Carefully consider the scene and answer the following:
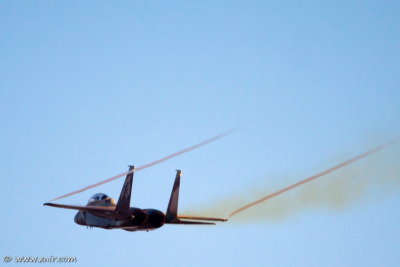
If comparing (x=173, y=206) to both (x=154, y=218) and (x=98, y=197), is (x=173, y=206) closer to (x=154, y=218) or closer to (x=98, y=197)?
(x=154, y=218)

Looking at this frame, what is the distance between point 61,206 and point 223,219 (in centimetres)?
1857

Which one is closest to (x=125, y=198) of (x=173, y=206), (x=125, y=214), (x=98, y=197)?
(x=125, y=214)

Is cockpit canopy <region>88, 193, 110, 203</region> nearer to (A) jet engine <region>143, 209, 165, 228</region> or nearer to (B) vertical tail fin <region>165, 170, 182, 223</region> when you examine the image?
(A) jet engine <region>143, 209, 165, 228</region>

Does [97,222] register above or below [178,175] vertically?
below

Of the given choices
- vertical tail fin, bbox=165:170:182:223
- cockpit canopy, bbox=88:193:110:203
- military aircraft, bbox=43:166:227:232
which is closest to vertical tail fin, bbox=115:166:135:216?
military aircraft, bbox=43:166:227:232

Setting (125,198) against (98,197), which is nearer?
(125,198)

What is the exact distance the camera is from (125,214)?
3329 inches

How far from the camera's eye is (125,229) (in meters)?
Result: 89.0

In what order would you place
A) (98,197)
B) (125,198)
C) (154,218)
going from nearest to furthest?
(125,198), (154,218), (98,197)

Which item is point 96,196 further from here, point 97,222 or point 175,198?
point 175,198

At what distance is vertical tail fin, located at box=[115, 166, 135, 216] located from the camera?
8400 cm

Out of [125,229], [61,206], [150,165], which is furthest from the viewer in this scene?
[125,229]

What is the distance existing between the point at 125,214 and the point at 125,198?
1755mm

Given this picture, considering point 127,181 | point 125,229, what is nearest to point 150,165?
point 127,181
